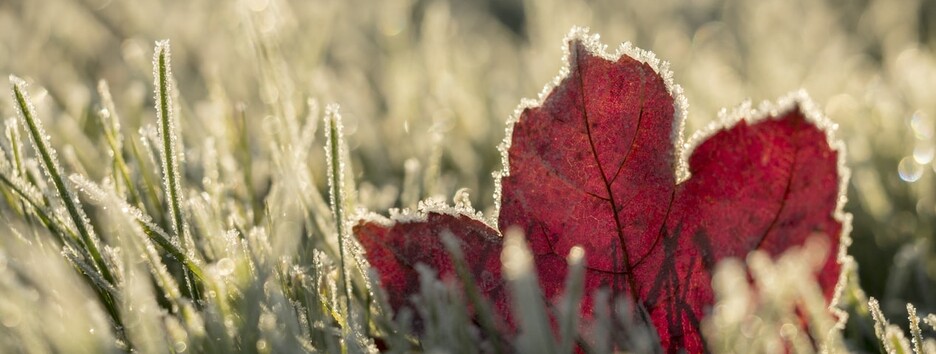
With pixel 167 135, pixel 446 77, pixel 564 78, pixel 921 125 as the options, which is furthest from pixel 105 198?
pixel 921 125

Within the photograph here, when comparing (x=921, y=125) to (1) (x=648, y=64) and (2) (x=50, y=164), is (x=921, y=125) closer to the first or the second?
(1) (x=648, y=64)

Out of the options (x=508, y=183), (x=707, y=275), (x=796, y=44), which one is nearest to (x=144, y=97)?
(x=508, y=183)

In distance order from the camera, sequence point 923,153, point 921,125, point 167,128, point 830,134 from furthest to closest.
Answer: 1. point 921,125
2. point 923,153
3. point 167,128
4. point 830,134

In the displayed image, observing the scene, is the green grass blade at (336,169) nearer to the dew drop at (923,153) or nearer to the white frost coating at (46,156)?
the white frost coating at (46,156)

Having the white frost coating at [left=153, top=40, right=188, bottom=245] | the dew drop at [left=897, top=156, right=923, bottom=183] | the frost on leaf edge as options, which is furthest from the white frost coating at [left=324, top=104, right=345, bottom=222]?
the dew drop at [left=897, top=156, right=923, bottom=183]

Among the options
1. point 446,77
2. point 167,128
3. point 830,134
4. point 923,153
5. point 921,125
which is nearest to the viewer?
point 830,134

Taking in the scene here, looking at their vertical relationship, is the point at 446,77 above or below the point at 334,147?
above
